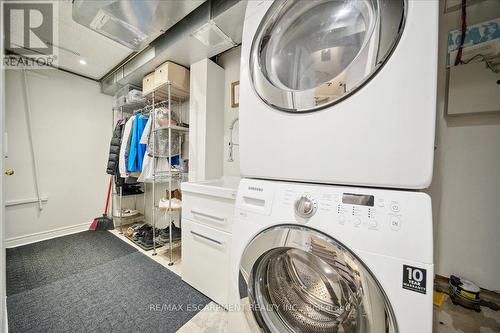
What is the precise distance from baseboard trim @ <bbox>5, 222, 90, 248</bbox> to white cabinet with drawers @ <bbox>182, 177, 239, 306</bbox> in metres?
2.08

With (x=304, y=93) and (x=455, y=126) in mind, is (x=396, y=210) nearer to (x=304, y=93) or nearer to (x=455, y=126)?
(x=304, y=93)

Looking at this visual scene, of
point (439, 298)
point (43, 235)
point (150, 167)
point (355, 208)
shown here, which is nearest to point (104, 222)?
point (43, 235)

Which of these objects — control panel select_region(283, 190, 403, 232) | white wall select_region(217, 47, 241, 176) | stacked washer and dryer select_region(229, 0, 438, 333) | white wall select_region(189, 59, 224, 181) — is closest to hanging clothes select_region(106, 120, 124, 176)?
white wall select_region(189, 59, 224, 181)

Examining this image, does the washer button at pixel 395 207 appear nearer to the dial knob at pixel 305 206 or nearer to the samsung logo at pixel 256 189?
the dial knob at pixel 305 206

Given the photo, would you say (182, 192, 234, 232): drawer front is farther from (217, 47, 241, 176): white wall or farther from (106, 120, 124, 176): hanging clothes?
(106, 120, 124, 176): hanging clothes

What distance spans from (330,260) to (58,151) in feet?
10.8

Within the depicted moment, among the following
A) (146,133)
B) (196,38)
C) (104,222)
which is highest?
(196,38)

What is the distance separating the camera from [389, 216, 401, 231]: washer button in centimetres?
45

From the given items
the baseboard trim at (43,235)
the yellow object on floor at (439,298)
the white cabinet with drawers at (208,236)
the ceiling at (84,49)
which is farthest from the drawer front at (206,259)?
the baseboard trim at (43,235)

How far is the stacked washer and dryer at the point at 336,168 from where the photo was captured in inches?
17.6

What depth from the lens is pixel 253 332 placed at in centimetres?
67

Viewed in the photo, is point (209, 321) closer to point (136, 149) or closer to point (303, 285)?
point (303, 285)

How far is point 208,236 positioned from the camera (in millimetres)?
1231

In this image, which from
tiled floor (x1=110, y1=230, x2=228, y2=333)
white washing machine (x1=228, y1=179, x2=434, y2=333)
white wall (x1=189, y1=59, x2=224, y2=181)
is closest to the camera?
white washing machine (x1=228, y1=179, x2=434, y2=333)
